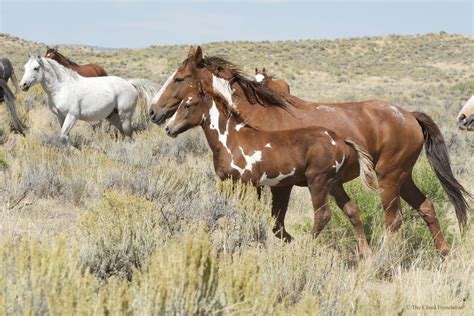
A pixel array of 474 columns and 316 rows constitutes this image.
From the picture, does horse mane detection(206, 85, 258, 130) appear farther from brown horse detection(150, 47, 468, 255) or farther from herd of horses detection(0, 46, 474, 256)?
brown horse detection(150, 47, 468, 255)

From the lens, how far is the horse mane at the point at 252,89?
19.8ft

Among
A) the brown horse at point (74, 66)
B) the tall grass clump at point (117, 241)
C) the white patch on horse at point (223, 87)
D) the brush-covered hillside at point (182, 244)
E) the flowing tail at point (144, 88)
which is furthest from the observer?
the brown horse at point (74, 66)

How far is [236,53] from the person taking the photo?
65.2 m

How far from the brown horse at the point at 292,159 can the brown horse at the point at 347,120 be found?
1.49ft

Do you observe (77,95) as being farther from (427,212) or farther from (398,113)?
(427,212)

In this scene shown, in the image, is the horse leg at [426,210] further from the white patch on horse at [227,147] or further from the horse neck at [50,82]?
the horse neck at [50,82]

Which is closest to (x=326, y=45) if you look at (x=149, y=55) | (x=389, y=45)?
(x=389, y=45)

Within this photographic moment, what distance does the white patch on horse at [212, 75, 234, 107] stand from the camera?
5.93 meters

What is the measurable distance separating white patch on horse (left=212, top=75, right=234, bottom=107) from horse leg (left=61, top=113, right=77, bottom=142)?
574 cm

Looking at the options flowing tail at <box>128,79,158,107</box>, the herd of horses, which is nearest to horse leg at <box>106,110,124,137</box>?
flowing tail at <box>128,79,158,107</box>

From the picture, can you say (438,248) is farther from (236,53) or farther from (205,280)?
(236,53)

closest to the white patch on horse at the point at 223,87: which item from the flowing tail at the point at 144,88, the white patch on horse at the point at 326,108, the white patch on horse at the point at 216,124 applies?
the white patch on horse at the point at 216,124

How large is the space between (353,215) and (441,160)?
160 cm

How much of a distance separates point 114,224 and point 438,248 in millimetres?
3372
